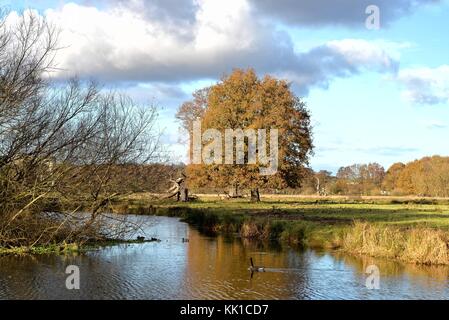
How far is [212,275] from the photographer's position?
16.2m

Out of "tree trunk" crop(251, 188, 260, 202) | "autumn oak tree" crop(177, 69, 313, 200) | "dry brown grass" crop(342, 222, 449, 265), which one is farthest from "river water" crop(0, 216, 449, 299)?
"tree trunk" crop(251, 188, 260, 202)

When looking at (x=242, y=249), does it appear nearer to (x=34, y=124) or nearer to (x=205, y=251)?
(x=205, y=251)

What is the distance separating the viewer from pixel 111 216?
24.2 metres

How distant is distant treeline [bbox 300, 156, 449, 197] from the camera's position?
7694 cm

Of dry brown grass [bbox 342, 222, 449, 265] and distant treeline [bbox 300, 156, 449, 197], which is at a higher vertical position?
distant treeline [bbox 300, 156, 449, 197]

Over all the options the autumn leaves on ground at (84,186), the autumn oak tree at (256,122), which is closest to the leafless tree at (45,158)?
the autumn leaves on ground at (84,186)

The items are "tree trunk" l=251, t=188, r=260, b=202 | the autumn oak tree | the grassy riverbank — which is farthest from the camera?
"tree trunk" l=251, t=188, r=260, b=202

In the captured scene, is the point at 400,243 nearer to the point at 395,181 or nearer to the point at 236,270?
the point at 236,270

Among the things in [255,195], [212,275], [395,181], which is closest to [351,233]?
[212,275]

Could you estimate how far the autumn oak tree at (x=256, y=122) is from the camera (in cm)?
4409

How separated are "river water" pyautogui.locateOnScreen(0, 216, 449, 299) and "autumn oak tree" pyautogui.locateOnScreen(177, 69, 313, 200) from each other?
73.5 feet

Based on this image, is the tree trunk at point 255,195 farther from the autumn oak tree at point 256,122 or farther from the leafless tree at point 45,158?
the leafless tree at point 45,158

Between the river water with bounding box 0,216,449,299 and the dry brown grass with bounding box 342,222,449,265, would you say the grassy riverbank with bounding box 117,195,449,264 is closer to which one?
the dry brown grass with bounding box 342,222,449,265
